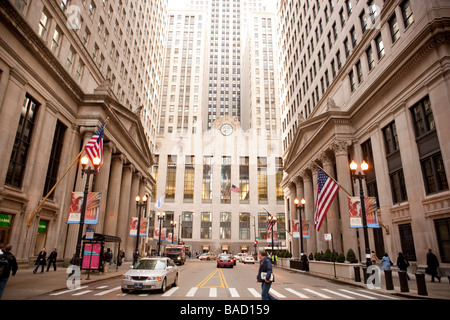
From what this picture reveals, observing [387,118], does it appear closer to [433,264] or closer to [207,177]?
[433,264]

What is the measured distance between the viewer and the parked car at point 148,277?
41.3 ft

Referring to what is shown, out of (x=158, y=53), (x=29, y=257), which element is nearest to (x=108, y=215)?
(x=29, y=257)

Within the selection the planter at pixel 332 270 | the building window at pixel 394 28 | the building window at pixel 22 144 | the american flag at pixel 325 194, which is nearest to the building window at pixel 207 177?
the planter at pixel 332 270

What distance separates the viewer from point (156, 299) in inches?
445

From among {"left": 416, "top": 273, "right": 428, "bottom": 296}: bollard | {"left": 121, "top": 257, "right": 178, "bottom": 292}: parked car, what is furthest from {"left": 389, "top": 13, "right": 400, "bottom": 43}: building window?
{"left": 121, "top": 257, "right": 178, "bottom": 292}: parked car

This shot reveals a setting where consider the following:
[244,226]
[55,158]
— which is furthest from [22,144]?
[244,226]

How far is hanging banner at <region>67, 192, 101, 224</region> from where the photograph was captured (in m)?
18.5

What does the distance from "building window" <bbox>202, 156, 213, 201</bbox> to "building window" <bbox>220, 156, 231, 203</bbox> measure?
3568mm

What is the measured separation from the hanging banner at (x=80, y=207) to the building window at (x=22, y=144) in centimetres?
651

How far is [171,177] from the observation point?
87.9 meters

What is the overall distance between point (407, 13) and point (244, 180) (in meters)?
67.0

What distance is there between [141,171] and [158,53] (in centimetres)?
3144

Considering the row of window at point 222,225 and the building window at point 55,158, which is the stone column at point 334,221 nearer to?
the building window at point 55,158
